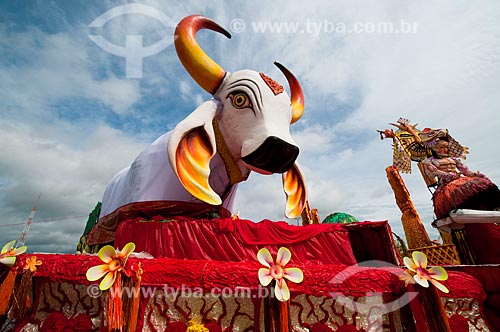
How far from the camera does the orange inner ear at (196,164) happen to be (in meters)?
2.63

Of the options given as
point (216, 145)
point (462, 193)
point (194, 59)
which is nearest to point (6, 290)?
point (216, 145)

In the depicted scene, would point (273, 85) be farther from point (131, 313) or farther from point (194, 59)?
point (131, 313)

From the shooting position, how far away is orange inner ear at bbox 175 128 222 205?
2629 mm

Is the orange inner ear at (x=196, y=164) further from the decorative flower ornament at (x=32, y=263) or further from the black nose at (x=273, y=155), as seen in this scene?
the decorative flower ornament at (x=32, y=263)

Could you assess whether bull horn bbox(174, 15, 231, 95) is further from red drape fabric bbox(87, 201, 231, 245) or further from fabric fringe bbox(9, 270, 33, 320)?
fabric fringe bbox(9, 270, 33, 320)

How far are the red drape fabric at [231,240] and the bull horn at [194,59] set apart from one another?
1882 mm

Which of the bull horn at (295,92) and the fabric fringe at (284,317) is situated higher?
the bull horn at (295,92)

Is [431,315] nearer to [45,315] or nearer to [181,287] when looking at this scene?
[181,287]

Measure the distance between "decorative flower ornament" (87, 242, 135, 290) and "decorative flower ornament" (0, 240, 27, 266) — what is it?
71 cm

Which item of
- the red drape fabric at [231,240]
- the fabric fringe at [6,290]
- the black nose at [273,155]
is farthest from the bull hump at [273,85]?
the fabric fringe at [6,290]

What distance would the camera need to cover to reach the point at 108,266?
135 cm

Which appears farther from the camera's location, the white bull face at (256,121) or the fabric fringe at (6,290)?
the white bull face at (256,121)

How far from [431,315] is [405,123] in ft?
22.4

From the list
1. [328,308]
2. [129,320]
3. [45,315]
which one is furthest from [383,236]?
[45,315]
